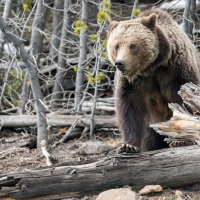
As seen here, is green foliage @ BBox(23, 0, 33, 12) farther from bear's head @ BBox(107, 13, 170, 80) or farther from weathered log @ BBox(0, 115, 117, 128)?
weathered log @ BBox(0, 115, 117, 128)

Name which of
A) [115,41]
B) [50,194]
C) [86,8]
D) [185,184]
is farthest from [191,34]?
[50,194]

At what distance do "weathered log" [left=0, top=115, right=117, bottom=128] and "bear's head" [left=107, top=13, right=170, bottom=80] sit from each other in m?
2.26

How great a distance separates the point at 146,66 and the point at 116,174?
1.42 m

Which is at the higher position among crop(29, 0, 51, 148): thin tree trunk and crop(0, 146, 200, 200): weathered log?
crop(29, 0, 51, 148): thin tree trunk

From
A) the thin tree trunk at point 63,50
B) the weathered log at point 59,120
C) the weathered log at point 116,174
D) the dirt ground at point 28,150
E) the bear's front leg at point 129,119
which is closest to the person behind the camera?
the weathered log at point 116,174

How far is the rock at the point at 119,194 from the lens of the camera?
4133mm

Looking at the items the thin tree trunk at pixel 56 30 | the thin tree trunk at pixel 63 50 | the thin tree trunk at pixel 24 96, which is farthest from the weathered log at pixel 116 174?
the thin tree trunk at pixel 56 30

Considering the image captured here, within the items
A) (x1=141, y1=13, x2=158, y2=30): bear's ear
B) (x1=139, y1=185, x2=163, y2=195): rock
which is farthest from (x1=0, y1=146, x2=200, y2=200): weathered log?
(x1=141, y1=13, x2=158, y2=30): bear's ear

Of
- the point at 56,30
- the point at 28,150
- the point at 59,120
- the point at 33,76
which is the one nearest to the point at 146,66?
the point at 33,76

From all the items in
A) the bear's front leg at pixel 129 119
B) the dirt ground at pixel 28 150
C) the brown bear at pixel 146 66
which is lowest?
the dirt ground at pixel 28 150

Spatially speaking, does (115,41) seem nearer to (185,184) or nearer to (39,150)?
(185,184)

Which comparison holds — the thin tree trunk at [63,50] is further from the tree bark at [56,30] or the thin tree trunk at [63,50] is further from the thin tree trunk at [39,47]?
the thin tree trunk at [39,47]

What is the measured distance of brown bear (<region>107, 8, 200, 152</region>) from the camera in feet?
16.6

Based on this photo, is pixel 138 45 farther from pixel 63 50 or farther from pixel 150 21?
pixel 63 50
